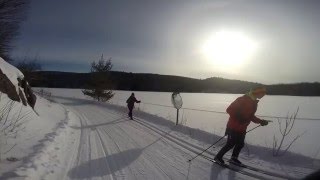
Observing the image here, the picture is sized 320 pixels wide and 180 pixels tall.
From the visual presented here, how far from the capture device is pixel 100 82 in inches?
1825

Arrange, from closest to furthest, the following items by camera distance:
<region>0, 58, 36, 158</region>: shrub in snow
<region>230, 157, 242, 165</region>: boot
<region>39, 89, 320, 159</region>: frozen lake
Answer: <region>230, 157, 242, 165</region>: boot
<region>0, 58, 36, 158</region>: shrub in snow
<region>39, 89, 320, 159</region>: frozen lake

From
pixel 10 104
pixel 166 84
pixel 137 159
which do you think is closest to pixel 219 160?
pixel 137 159

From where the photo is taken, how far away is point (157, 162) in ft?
29.2

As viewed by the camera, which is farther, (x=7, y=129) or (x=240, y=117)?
(x=7, y=129)

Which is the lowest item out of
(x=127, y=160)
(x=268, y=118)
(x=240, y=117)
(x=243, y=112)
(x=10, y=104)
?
(x=127, y=160)

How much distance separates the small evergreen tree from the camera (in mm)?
46375

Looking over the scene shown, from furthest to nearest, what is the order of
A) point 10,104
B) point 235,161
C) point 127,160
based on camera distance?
point 10,104
point 127,160
point 235,161

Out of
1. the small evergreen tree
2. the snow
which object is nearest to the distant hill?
the small evergreen tree

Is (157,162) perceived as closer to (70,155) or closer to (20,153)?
(70,155)

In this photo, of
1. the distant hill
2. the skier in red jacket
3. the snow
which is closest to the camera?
the skier in red jacket

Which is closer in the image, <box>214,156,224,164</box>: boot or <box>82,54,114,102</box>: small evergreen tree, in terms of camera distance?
<box>214,156,224,164</box>: boot

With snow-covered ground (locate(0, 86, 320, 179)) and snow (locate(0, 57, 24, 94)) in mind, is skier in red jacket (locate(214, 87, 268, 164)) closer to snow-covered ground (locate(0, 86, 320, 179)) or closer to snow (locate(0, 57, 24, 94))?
snow-covered ground (locate(0, 86, 320, 179))

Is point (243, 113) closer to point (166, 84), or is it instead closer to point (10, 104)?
point (10, 104)

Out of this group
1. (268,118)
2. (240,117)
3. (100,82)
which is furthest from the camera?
(100,82)
